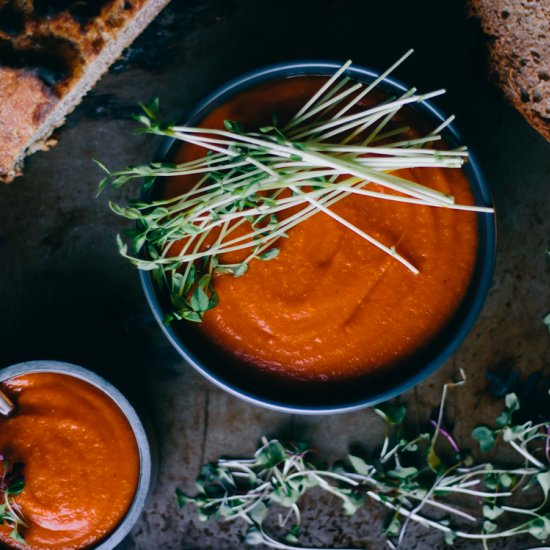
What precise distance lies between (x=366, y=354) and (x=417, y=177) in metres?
0.64

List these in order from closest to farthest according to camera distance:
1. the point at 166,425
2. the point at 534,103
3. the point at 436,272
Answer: the point at 436,272, the point at 534,103, the point at 166,425

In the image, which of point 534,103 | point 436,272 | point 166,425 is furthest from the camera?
point 166,425

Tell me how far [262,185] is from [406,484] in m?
1.35

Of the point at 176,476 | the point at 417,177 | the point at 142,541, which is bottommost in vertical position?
the point at 142,541

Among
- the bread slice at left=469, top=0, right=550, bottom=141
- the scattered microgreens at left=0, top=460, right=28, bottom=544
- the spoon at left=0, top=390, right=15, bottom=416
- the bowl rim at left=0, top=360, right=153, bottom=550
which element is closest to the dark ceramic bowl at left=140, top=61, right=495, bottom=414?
the bowl rim at left=0, top=360, right=153, bottom=550

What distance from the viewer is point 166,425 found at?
263cm

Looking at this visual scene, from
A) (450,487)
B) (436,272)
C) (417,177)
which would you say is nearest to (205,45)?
(417,177)

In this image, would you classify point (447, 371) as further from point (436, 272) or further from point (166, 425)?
point (166, 425)

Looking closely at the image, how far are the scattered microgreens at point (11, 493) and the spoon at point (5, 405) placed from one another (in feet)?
0.52

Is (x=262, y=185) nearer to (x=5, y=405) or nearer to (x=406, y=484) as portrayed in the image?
(x=5, y=405)

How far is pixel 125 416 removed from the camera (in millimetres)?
2361

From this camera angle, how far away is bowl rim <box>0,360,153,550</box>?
2.31 m

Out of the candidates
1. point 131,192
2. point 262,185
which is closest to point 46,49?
point 131,192

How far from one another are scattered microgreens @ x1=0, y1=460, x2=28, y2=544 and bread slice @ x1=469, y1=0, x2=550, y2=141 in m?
2.32
